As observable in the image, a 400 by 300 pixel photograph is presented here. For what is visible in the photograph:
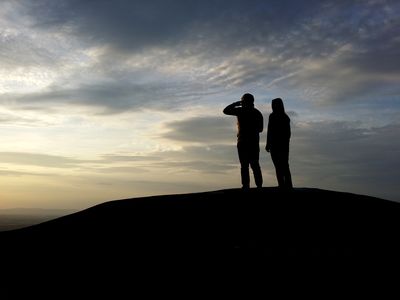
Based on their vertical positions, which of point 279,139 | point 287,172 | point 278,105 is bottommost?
point 287,172

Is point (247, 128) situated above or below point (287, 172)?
above

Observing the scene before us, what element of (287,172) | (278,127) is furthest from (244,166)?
(278,127)

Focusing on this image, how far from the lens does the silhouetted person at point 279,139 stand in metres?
11.2

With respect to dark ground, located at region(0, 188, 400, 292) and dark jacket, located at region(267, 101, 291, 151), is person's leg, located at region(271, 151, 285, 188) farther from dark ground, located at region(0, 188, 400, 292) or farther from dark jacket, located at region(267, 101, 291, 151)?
dark ground, located at region(0, 188, 400, 292)

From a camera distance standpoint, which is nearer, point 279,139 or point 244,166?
point 279,139

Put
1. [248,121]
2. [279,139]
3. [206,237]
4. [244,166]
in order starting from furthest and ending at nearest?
[244,166], [248,121], [279,139], [206,237]

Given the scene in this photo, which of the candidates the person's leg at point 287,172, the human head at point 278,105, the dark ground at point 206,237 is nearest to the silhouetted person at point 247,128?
the human head at point 278,105

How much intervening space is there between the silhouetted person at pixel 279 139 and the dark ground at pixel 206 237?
71 cm

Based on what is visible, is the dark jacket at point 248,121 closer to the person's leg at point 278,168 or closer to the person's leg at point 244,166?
the person's leg at point 244,166

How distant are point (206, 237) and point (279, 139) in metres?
3.89

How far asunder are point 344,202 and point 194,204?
4444mm

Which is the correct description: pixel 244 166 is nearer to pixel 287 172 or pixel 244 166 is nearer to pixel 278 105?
pixel 287 172

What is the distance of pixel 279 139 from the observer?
1134 cm

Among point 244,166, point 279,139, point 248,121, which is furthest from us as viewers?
point 244,166
